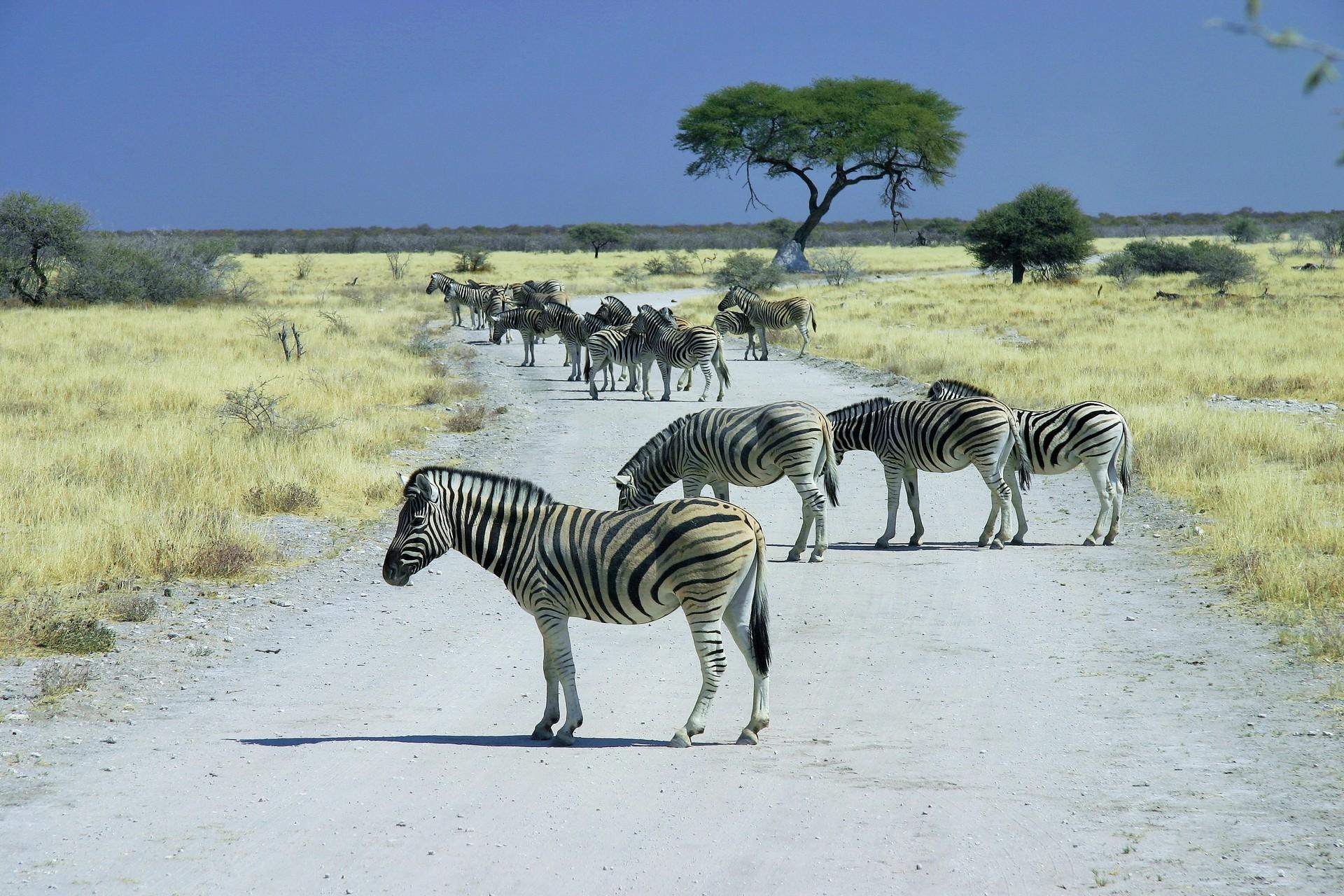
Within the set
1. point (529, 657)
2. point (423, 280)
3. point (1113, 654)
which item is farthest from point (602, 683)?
point (423, 280)

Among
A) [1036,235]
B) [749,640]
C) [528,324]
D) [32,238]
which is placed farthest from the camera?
[1036,235]

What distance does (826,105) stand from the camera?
2662 inches

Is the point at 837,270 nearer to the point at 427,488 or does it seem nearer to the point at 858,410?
the point at 858,410

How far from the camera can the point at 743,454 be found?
1071 centimetres

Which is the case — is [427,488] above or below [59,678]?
above

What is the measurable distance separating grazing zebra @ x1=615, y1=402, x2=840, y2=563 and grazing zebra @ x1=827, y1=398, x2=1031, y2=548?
3.28 ft

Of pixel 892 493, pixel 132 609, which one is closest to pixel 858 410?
pixel 892 493

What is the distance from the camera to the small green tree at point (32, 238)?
126ft

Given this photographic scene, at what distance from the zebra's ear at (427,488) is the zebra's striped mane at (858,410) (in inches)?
244

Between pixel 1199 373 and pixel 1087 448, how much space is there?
40.9ft

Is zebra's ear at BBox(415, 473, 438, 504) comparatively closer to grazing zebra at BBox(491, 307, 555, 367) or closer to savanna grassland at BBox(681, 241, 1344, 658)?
savanna grassland at BBox(681, 241, 1344, 658)

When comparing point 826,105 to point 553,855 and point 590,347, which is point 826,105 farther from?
point 553,855

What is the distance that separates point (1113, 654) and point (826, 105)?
63340 millimetres

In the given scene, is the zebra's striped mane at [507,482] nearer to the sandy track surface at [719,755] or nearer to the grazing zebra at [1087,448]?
the sandy track surface at [719,755]
